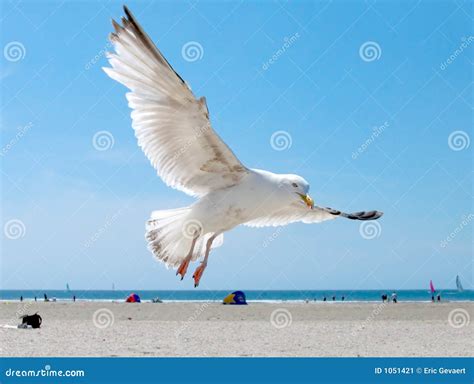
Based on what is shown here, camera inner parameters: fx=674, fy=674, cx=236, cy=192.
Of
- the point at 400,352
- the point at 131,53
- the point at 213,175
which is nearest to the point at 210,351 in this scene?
the point at 400,352

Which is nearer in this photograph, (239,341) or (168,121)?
(168,121)

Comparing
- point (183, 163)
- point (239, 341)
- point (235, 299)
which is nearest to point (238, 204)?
point (183, 163)

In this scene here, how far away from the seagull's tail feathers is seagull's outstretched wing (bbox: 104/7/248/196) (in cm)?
43

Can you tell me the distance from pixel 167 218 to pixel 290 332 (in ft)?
40.2

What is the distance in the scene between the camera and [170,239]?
29.5ft

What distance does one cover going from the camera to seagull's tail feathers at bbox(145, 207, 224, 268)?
8922mm

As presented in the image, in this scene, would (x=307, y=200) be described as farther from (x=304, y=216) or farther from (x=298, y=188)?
(x=304, y=216)

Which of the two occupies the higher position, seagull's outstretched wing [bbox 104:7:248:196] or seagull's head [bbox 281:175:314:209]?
seagull's head [bbox 281:175:314:209]

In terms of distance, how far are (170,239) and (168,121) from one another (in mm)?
1620

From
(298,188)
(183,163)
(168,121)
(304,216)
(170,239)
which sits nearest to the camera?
(298,188)

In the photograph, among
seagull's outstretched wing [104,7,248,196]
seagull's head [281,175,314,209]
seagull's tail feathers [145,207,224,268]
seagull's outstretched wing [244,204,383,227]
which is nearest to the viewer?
seagull's outstretched wing [104,7,248,196]

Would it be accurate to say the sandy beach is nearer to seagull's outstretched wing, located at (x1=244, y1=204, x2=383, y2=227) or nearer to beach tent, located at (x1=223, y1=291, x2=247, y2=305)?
seagull's outstretched wing, located at (x1=244, y1=204, x2=383, y2=227)

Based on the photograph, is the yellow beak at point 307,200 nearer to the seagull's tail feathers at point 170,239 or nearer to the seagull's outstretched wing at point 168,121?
the seagull's outstretched wing at point 168,121

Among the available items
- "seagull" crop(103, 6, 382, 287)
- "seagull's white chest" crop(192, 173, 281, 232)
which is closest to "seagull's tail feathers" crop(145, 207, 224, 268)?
"seagull" crop(103, 6, 382, 287)
